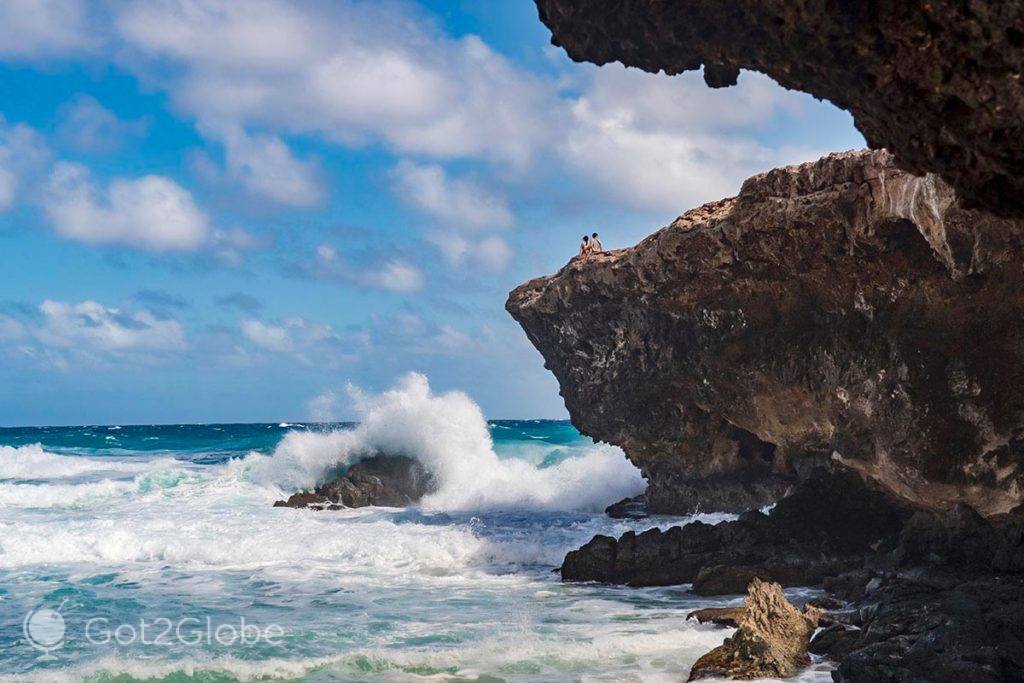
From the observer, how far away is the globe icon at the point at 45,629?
900 cm

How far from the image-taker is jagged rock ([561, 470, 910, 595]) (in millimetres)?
11547

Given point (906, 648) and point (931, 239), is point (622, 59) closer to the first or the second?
point (931, 239)

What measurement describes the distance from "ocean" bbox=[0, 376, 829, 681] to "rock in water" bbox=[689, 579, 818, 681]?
0.28 metres

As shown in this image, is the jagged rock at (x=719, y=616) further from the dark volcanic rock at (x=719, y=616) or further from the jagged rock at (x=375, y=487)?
the jagged rock at (x=375, y=487)

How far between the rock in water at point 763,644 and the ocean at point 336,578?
0.92 feet

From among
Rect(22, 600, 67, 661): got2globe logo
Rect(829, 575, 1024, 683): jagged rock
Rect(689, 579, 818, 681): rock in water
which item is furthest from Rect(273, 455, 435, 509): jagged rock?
Rect(829, 575, 1024, 683): jagged rock

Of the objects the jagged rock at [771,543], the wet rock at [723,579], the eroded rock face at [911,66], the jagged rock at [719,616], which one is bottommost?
the jagged rock at [719,616]

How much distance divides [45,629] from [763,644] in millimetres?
7958

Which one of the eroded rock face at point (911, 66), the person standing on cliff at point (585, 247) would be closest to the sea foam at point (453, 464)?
the person standing on cliff at point (585, 247)

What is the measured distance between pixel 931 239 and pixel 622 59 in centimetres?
371

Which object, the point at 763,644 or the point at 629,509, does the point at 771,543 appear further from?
the point at 629,509

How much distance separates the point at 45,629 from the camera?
972cm

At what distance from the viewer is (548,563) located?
14117 millimetres

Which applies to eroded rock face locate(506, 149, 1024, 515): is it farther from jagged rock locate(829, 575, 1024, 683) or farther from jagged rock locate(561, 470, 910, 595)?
jagged rock locate(829, 575, 1024, 683)
